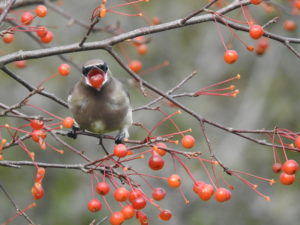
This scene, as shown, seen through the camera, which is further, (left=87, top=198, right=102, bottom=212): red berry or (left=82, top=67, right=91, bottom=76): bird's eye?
(left=82, top=67, right=91, bottom=76): bird's eye

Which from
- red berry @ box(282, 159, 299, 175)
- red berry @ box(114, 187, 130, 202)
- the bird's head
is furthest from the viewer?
the bird's head

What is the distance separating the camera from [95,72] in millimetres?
3938

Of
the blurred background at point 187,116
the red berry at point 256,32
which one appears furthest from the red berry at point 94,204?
the blurred background at point 187,116

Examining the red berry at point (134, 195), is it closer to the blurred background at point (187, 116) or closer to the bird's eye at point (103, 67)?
the bird's eye at point (103, 67)

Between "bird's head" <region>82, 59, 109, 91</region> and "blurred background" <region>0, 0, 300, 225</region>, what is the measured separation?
3.06 m

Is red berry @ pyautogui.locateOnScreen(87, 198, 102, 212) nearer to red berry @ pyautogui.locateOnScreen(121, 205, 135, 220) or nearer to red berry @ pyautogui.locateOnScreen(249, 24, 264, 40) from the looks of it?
red berry @ pyautogui.locateOnScreen(121, 205, 135, 220)

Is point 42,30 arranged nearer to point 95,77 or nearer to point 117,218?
point 95,77

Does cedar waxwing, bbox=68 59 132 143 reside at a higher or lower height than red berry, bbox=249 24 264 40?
lower

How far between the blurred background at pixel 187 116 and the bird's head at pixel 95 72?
120 inches

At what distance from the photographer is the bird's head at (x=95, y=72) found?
3.85 metres

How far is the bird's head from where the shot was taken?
385cm

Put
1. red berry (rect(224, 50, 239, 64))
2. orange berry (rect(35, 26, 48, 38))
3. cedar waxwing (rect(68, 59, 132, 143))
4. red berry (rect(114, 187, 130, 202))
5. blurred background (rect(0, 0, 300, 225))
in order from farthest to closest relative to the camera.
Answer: blurred background (rect(0, 0, 300, 225))
cedar waxwing (rect(68, 59, 132, 143))
orange berry (rect(35, 26, 48, 38))
red berry (rect(224, 50, 239, 64))
red berry (rect(114, 187, 130, 202))

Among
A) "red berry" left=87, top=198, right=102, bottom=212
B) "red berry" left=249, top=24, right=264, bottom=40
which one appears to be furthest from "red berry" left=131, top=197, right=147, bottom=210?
"red berry" left=249, top=24, right=264, bottom=40

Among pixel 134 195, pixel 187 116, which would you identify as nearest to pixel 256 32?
pixel 134 195
